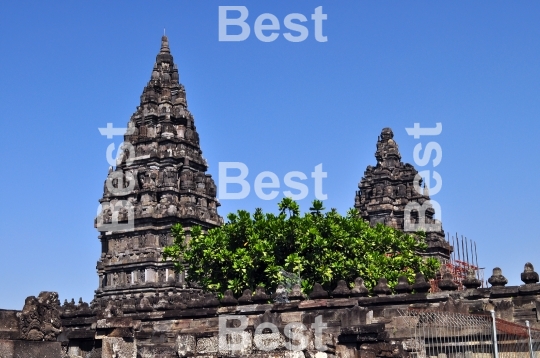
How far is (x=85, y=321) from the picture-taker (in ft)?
115

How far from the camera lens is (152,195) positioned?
225 ft

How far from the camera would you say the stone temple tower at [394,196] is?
74750mm

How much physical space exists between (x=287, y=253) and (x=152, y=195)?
30.4 metres

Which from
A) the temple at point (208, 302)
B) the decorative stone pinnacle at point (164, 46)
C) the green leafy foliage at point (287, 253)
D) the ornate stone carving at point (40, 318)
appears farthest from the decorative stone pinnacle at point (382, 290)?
the decorative stone pinnacle at point (164, 46)

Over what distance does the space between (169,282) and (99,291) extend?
716cm

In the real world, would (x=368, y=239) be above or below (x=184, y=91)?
below

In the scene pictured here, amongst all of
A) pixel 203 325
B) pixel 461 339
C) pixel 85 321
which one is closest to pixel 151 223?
pixel 85 321

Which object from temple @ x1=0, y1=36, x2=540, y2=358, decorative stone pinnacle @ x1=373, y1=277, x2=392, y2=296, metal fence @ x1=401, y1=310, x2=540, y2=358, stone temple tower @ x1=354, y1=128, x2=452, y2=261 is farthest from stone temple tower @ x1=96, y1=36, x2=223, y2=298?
metal fence @ x1=401, y1=310, x2=540, y2=358

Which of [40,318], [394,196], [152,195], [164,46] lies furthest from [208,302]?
[164,46]

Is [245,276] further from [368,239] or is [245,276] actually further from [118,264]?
[118,264]

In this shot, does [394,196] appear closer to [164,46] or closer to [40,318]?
[164,46]

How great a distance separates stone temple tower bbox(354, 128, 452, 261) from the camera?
7475 centimetres

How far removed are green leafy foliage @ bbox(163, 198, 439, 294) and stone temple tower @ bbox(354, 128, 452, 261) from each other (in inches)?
1266

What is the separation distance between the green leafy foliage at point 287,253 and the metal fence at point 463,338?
18.0 metres
